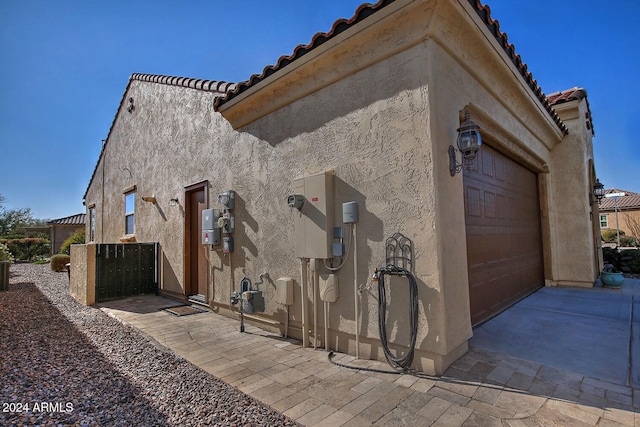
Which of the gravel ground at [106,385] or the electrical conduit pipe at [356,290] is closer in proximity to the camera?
the gravel ground at [106,385]

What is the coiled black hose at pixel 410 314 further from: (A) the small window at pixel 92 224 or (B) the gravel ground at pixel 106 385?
(A) the small window at pixel 92 224

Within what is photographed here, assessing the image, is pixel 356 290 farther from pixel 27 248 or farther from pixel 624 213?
pixel 624 213

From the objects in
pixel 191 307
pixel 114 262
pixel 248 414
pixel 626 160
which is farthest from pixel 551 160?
pixel 626 160

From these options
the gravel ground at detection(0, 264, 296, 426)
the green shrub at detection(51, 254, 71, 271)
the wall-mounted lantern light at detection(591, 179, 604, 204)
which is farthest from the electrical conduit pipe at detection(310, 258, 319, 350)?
the green shrub at detection(51, 254, 71, 271)

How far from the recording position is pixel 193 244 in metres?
7.38

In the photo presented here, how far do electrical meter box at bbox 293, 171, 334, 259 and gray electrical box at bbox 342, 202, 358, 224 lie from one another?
0.32 meters

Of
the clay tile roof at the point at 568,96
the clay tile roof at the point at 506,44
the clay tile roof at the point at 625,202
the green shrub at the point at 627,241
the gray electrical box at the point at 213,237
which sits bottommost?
the green shrub at the point at 627,241

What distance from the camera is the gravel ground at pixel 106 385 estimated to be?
252cm

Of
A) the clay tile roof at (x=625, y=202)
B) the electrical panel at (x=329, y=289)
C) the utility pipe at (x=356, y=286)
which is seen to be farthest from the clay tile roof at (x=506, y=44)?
the clay tile roof at (x=625, y=202)

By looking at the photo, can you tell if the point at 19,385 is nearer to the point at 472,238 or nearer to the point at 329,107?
the point at 329,107

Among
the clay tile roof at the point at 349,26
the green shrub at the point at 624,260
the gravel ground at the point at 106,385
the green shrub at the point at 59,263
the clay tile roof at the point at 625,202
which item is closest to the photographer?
the gravel ground at the point at 106,385

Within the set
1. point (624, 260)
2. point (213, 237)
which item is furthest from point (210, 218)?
point (624, 260)

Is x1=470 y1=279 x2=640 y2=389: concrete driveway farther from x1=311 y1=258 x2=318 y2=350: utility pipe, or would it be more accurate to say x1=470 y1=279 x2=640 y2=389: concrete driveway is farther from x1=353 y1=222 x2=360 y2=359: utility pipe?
x1=311 y1=258 x2=318 y2=350: utility pipe

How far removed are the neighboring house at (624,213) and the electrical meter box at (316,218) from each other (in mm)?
32042
